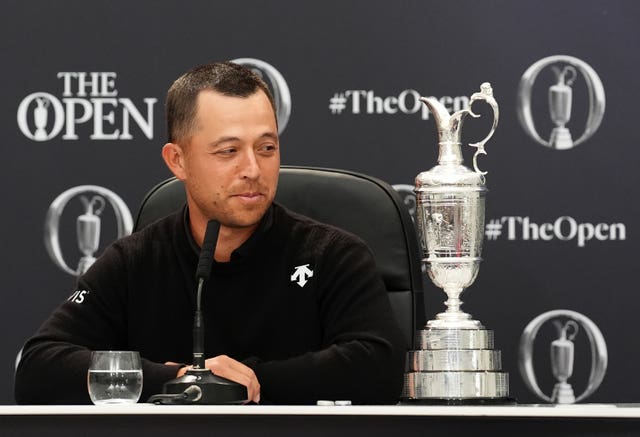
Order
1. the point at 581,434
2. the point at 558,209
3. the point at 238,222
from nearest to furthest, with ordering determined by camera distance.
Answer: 1. the point at 581,434
2. the point at 238,222
3. the point at 558,209

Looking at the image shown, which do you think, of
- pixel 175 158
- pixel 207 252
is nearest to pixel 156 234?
pixel 175 158

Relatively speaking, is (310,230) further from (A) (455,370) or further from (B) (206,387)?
(B) (206,387)

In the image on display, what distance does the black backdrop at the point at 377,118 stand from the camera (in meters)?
3.30

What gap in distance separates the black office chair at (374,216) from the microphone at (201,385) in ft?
2.28

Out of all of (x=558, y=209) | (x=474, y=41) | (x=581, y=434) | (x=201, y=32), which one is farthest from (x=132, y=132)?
(x=581, y=434)

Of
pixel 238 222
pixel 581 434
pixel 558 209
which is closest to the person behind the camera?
pixel 581 434

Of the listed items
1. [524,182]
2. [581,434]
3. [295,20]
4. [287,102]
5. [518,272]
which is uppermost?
[295,20]

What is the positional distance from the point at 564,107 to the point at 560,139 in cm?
9

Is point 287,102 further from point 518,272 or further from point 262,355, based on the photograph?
point 262,355

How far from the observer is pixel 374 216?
8.90ft

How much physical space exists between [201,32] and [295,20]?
10.1 inches

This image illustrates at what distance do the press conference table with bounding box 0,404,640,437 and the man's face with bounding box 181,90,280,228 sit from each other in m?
0.88

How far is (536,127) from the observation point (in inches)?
130

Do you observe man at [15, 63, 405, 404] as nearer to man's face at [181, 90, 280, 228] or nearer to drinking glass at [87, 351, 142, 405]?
man's face at [181, 90, 280, 228]
